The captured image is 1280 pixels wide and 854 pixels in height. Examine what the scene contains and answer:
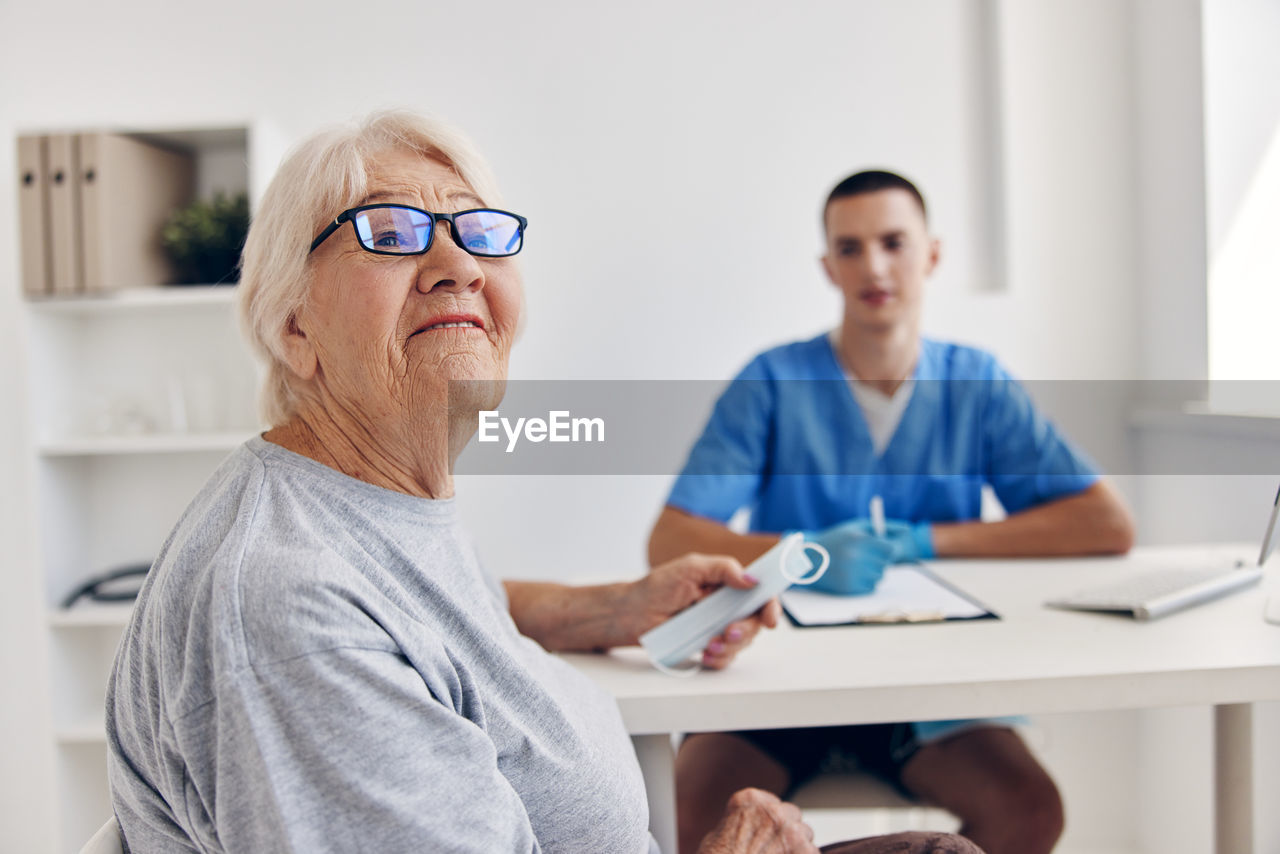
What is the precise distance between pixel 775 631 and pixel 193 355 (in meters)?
2.00

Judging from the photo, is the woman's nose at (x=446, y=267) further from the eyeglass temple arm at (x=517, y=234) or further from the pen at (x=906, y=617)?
the pen at (x=906, y=617)

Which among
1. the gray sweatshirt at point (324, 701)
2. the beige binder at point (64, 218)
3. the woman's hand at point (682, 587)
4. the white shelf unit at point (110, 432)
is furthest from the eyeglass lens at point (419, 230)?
the beige binder at point (64, 218)

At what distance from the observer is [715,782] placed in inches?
51.7

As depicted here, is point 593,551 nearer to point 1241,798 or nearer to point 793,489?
point 793,489

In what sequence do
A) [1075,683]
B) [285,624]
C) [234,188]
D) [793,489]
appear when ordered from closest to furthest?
[285,624], [1075,683], [793,489], [234,188]

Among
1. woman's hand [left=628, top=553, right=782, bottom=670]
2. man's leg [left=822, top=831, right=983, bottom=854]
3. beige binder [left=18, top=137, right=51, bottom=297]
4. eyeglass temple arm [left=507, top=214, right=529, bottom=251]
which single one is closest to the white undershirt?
woman's hand [left=628, top=553, right=782, bottom=670]

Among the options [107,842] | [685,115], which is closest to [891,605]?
[107,842]

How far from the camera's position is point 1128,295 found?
8.36 ft

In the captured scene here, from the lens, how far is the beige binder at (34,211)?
215 cm

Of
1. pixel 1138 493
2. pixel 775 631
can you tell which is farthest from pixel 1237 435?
pixel 775 631

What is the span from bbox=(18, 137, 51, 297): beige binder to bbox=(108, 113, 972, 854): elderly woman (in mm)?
1712

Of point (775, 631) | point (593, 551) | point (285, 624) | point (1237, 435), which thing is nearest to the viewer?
point (285, 624)

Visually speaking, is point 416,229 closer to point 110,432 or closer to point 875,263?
point 875,263

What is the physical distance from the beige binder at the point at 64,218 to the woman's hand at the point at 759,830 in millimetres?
2063
